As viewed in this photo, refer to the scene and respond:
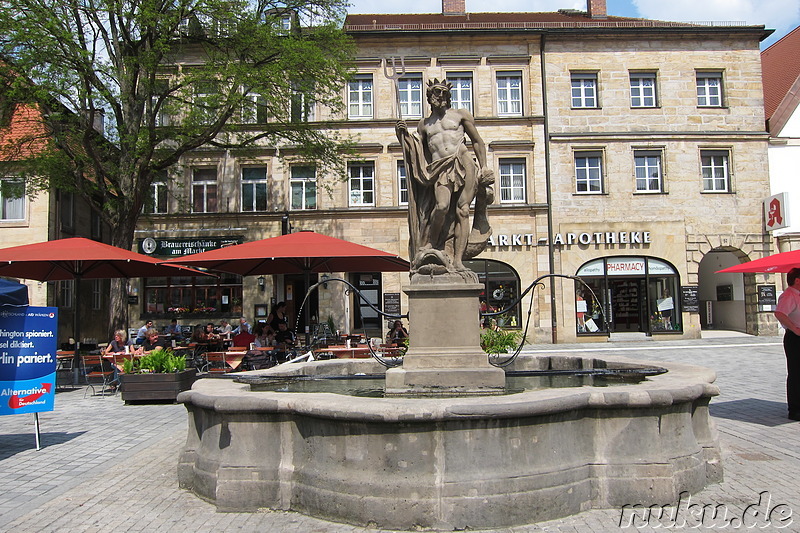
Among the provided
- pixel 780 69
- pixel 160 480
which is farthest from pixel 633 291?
pixel 160 480

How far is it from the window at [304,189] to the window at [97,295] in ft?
32.6

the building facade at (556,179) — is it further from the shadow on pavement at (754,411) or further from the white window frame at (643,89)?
the shadow on pavement at (754,411)

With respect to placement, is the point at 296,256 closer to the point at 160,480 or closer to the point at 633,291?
the point at 160,480

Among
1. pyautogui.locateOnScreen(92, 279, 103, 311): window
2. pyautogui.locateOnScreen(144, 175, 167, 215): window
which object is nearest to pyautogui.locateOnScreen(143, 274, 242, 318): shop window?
pyautogui.locateOnScreen(144, 175, 167, 215): window

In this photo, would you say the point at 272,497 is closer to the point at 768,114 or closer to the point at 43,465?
the point at 43,465

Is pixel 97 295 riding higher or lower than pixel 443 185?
lower

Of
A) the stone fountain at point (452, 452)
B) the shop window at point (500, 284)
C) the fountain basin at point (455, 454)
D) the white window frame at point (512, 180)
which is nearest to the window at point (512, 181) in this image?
the white window frame at point (512, 180)

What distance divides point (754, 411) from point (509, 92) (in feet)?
59.1

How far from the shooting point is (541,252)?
23453 millimetres

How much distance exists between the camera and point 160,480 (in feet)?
18.6

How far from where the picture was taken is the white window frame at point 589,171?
78.3 ft

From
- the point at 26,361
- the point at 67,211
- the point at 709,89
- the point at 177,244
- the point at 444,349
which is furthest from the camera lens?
the point at 67,211

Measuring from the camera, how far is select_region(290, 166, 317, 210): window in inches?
938

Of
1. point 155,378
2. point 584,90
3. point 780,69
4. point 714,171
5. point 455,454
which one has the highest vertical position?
point 780,69
